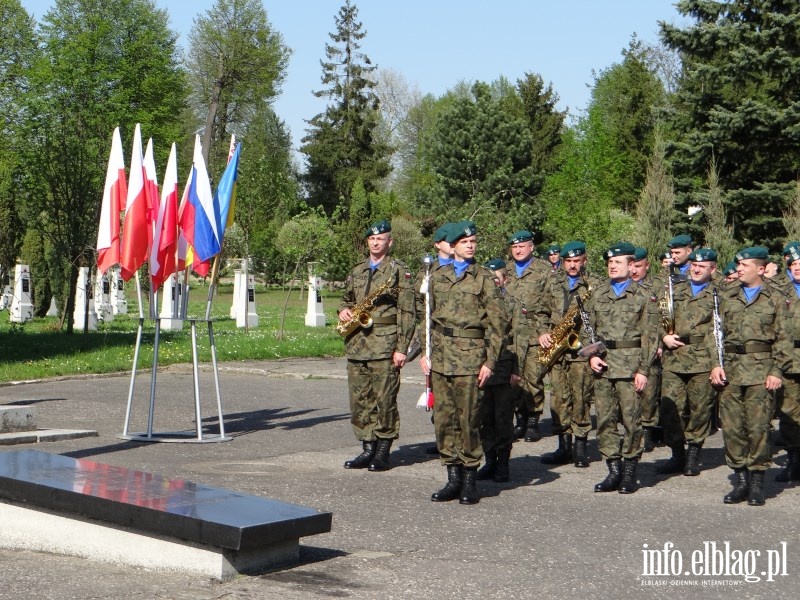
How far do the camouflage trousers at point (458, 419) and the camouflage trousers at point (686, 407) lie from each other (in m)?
2.75

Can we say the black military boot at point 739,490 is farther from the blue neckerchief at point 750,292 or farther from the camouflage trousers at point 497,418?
the camouflage trousers at point 497,418

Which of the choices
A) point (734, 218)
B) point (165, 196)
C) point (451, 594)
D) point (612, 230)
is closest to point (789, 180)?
point (734, 218)

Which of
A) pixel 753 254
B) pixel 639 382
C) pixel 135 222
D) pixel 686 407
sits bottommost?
pixel 686 407

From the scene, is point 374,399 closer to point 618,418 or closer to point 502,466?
Result: point 502,466

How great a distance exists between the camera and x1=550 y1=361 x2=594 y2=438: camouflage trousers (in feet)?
37.0

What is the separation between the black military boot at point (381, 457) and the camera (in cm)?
1059

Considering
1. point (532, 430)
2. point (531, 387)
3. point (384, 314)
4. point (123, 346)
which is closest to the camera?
point (384, 314)

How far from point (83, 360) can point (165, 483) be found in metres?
13.5

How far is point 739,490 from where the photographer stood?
943cm

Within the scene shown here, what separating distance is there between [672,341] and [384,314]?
276 centimetres

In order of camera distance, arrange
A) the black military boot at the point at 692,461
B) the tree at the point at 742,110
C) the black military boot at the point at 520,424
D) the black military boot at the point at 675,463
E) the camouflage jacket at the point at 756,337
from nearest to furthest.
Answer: the camouflage jacket at the point at 756,337
the black military boot at the point at 692,461
the black military boot at the point at 675,463
the black military boot at the point at 520,424
the tree at the point at 742,110

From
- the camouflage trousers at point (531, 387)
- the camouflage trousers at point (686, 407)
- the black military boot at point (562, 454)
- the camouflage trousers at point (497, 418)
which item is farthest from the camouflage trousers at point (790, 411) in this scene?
the camouflage trousers at point (531, 387)

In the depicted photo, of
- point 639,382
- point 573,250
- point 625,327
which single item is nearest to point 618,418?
point 639,382

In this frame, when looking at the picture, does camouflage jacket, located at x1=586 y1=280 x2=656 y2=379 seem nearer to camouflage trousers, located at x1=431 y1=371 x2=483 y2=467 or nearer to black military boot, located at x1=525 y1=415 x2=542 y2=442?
camouflage trousers, located at x1=431 y1=371 x2=483 y2=467
